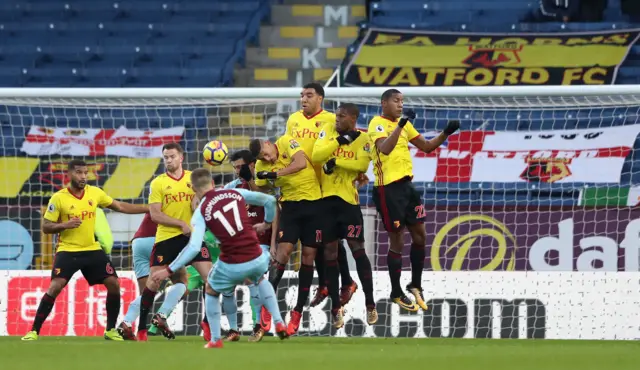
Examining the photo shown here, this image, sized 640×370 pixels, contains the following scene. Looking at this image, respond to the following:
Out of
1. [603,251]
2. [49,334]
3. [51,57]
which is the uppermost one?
[51,57]

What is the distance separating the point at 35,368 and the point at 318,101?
4.50 metres

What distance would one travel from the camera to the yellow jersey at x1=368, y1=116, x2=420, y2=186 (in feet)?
35.3

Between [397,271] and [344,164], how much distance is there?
105 cm

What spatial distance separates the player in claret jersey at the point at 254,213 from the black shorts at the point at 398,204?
0.99m

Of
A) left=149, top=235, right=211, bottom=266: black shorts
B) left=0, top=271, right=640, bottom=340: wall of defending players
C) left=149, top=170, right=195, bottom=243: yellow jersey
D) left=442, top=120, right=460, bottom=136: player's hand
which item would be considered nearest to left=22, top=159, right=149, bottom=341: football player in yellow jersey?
left=149, top=170, right=195, bottom=243: yellow jersey

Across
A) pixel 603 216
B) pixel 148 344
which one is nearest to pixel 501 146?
pixel 603 216

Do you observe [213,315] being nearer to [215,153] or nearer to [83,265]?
[215,153]

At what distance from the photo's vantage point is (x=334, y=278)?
1092 cm

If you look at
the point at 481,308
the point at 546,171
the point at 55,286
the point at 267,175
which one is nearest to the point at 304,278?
the point at 267,175

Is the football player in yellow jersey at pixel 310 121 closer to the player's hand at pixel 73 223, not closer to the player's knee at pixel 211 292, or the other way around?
the player's knee at pixel 211 292

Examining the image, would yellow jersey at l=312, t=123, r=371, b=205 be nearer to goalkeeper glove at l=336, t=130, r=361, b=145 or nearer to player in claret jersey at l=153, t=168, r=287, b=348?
goalkeeper glove at l=336, t=130, r=361, b=145

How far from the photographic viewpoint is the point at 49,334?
13.8 m

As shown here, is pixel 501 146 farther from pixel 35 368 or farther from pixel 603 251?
pixel 35 368

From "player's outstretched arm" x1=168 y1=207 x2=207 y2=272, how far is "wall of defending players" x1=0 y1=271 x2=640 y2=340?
4247mm
